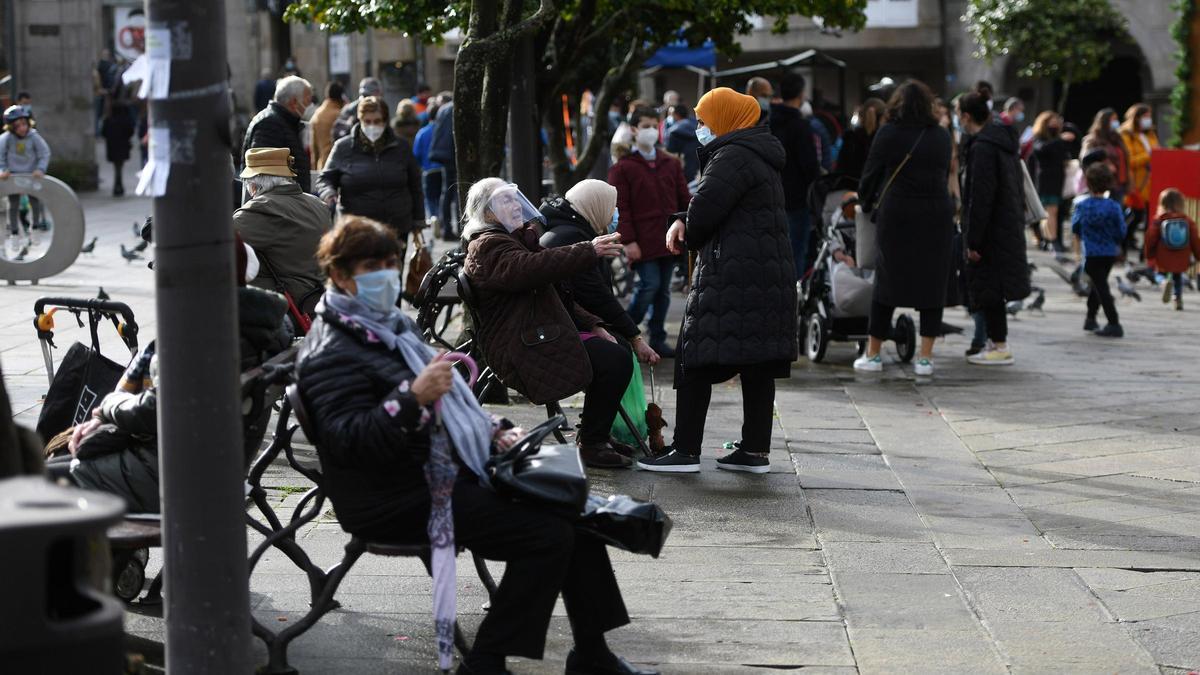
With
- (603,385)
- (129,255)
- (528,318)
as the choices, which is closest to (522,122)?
(603,385)

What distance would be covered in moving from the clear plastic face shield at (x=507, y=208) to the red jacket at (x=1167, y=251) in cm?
987

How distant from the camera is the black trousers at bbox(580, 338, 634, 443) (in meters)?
7.52

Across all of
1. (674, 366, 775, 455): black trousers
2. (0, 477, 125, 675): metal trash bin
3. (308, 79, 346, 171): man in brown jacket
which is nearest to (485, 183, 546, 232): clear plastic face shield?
(674, 366, 775, 455): black trousers

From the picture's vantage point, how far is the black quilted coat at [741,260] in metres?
7.33

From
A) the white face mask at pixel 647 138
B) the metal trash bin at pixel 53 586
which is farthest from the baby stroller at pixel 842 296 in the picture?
the metal trash bin at pixel 53 586

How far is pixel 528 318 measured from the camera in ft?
23.1

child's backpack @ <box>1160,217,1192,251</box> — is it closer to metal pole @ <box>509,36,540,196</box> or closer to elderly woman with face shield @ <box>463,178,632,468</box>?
metal pole @ <box>509,36,540,196</box>

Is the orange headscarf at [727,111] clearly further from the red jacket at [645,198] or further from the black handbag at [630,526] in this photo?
the red jacket at [645,198]

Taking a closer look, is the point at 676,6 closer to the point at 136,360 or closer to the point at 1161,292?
the point at 1161,292

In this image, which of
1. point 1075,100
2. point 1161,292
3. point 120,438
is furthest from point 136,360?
point 1075,100

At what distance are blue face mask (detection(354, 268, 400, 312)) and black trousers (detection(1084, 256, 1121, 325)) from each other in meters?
9.50

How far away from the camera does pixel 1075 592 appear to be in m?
5.72

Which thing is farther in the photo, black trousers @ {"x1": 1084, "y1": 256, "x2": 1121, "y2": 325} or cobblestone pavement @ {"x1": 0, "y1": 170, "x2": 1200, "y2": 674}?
black trousers @ {"x1": 1084, "y1": 256, "x2": 1121, "y2": 325}

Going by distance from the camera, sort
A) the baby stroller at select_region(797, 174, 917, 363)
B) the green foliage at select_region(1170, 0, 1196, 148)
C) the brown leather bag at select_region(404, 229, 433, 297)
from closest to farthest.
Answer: the brown leather bag at select_region(404, 229, 433, 297)
the baby stroller at select_region(797, 174, 917, 363)
the green foliage at select_region(1170, 0, 1196, 148)
